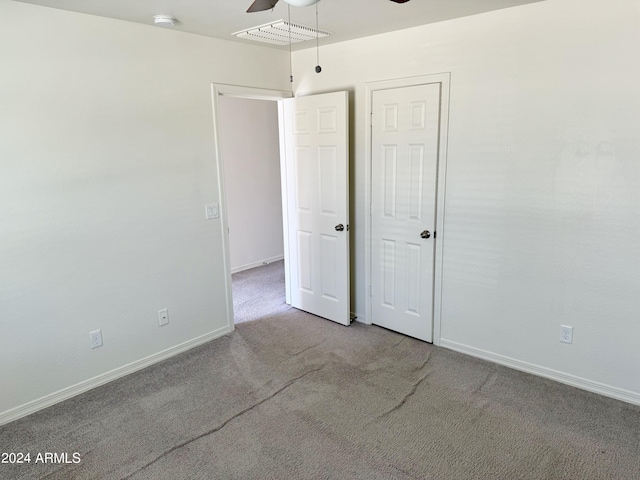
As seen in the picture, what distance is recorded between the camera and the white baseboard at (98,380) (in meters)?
2.63

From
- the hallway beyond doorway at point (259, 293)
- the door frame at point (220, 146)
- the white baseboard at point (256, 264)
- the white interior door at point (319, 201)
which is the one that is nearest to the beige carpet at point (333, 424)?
the door frame at point (220, 146)

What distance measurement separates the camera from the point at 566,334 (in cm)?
280

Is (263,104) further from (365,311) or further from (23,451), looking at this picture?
(23,451)

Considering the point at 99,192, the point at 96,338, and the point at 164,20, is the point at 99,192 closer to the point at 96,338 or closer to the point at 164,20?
the point at 96,338

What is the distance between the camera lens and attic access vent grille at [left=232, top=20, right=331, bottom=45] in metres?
2.91

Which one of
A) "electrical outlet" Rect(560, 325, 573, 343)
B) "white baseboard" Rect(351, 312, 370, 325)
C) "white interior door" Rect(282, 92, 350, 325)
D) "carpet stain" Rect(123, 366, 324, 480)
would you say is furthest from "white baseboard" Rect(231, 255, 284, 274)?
"electrical outlet" Rect(560, 325, 573, 343)

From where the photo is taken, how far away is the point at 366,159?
Result: 356cm

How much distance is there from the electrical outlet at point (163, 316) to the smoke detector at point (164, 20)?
205 centimetres

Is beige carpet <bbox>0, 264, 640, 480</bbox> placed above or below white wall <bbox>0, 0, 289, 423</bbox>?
below

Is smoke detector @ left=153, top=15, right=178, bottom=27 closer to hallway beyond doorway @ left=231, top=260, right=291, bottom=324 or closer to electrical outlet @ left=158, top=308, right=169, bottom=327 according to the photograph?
electrical outlet @ left=158, top=308, right=169, bottom=327

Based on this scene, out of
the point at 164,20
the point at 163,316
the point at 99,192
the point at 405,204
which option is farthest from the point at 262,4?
the point at 163,316

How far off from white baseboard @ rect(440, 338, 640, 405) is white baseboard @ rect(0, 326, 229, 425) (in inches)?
80.2

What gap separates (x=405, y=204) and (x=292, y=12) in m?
1.61

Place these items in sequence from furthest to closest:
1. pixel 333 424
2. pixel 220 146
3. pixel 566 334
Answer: pixel 220 146 → pixel 566 334 → pixel 333 424
